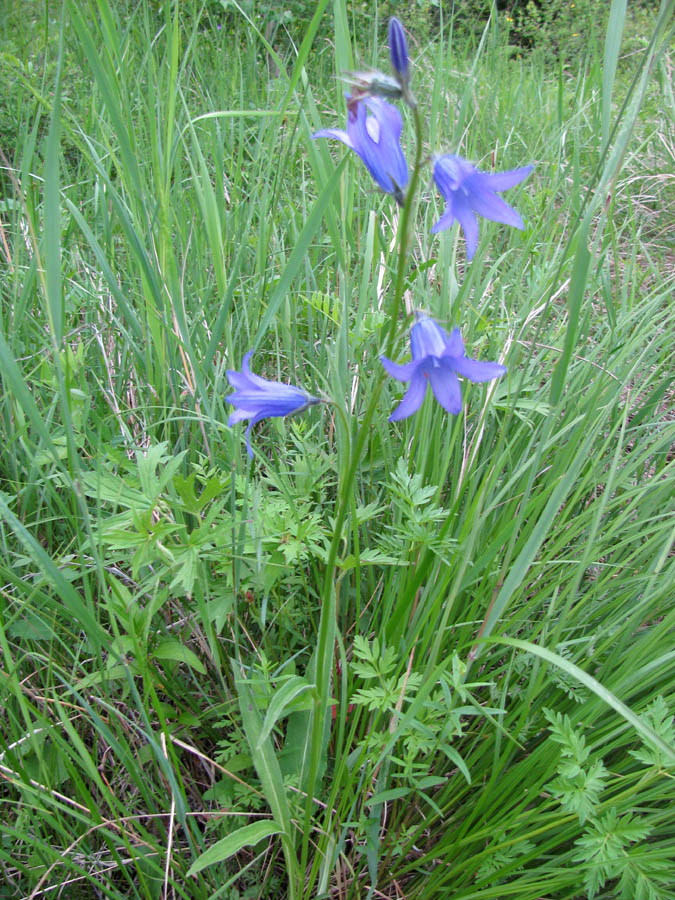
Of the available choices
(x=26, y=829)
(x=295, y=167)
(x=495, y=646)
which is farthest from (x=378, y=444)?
(x=295, y=167)

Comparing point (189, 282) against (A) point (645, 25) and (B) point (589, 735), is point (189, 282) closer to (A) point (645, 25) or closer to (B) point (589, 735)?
(B) point (589, 735)

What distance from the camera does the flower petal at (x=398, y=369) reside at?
0.77 m

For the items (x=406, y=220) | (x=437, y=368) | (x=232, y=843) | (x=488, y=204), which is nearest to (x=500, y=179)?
(x=488, y=204)

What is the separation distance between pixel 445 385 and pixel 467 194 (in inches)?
11.1

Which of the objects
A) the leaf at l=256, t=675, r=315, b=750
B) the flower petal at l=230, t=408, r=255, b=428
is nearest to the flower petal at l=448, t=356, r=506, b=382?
the flower petal at l=230, t=408, r=255, b=428

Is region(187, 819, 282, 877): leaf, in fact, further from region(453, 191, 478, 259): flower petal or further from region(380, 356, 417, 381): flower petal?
region(453, 191, 478, 259): flower petal

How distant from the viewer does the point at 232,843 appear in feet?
3.33

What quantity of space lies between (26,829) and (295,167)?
2.46 metres

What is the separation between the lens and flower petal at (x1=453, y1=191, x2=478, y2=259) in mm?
917

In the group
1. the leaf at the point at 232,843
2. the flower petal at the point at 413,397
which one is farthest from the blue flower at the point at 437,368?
the leaf at the point at 232,843

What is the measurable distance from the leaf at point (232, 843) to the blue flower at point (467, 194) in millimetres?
945

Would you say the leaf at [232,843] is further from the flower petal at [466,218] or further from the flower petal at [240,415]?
the flower petal at [466,218]

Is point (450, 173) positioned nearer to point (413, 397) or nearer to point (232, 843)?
point (413, 397)

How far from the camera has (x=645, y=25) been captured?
645 centimetres
